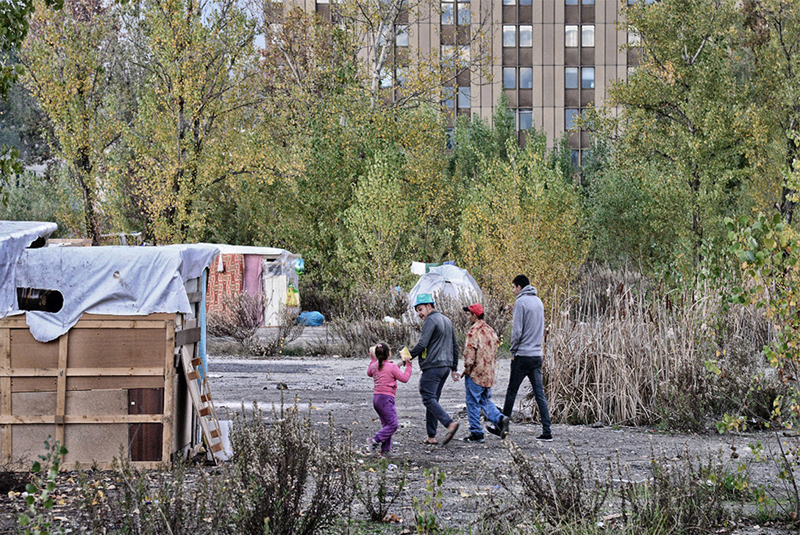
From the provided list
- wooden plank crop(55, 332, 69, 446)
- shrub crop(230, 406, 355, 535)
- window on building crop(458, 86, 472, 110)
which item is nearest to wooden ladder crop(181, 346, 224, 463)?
wooden plank crop(55, 332, 69, 446)

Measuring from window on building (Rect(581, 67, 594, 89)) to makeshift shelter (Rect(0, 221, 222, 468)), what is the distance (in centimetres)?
5763

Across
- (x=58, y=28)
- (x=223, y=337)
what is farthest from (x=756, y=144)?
(x=58, y=28)

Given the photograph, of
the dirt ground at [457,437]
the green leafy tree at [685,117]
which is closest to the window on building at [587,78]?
the green leafy tree at [685,117]

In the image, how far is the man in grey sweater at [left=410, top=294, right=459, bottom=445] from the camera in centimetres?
923

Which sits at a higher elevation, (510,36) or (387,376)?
(510,36)

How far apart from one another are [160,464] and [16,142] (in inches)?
2008

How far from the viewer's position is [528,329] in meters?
9.64

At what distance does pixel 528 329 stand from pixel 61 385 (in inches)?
183

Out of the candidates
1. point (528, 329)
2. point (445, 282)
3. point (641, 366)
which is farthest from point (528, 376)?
point (445, 282)

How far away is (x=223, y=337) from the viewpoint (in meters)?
21.4

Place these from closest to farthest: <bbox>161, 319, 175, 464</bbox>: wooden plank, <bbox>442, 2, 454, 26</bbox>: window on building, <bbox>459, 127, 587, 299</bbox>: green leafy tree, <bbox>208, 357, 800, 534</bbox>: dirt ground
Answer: <bbox>208, 357, 800, 534</bbox>: dirt ground, <bbox>161, 319, 175, 464</bbox>: wooden plank, <bbox>459, 127, 587, 299</bbox>: green leafy tree, <bbox>442, 2, 454, 26</bbox>: window on building

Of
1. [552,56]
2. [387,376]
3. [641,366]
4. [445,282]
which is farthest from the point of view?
[552,56]

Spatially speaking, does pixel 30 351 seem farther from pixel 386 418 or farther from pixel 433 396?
pixel 433 396

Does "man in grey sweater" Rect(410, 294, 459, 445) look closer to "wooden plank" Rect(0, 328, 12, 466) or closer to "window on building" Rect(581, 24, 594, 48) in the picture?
"wooden plank" Rect(0, 328, 12, 466)
